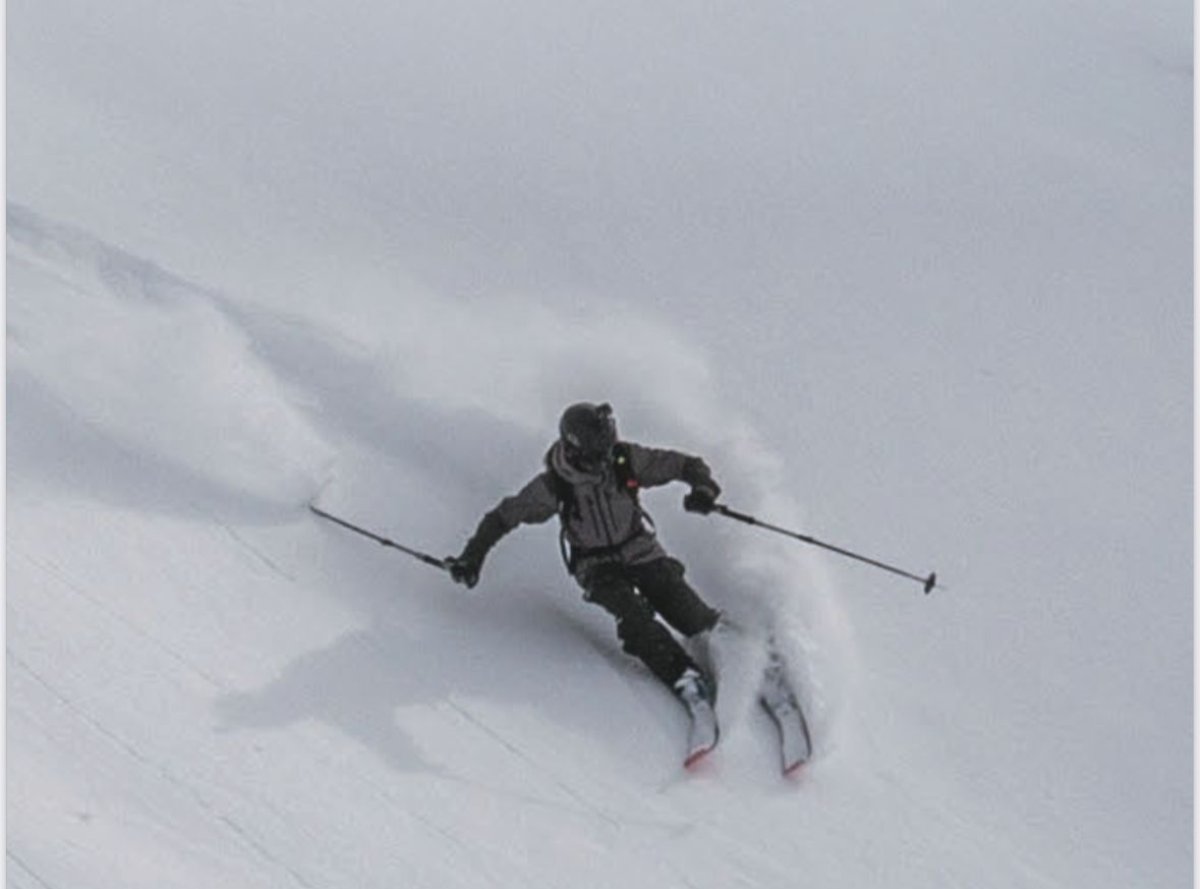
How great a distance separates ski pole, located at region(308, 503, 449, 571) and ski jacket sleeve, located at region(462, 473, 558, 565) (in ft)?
0.50

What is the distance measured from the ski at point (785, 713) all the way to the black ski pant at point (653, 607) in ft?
1.07

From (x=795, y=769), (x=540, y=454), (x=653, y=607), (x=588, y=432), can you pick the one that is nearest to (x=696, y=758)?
(x=795, y=769)

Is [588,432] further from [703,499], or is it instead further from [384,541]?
[384,541]

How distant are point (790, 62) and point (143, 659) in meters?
Answer: 9.96

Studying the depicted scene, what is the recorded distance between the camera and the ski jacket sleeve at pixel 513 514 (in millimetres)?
5793

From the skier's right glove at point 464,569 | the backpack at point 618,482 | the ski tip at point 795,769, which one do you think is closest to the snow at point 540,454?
the ski tip at point 795,769

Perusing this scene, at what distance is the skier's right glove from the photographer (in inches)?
225

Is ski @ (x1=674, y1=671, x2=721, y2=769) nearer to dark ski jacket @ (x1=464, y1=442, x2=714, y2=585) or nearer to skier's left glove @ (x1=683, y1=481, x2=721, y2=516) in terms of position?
dark ski jacket @ (x1=464, y1=442, x2=714, y2=585)

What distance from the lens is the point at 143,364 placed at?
7.20m

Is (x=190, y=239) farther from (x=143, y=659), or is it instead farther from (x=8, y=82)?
(x=143, y=659)

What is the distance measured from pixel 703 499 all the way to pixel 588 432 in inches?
26.0

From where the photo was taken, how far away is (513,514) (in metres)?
5.85

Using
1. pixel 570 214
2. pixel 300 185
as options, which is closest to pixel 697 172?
pixel 570 214

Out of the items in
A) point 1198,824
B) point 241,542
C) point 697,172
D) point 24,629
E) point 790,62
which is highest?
point 790,62
